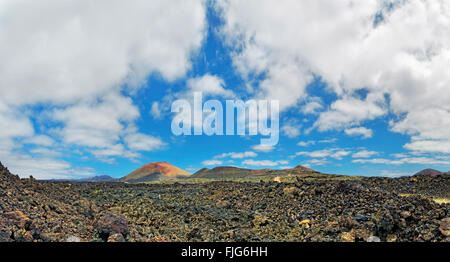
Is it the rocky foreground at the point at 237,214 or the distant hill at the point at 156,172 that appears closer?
the rocky foreground at the point at 237,214

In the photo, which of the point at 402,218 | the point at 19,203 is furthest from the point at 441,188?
the point at 19,203

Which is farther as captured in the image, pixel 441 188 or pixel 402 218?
pixel 441 188

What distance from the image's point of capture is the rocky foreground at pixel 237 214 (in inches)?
533

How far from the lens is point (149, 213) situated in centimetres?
1912

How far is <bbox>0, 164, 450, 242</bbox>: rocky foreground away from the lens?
13539 millimetres

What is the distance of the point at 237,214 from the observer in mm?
20797

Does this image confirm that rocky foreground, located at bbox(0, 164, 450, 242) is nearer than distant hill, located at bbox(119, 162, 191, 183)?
Yes

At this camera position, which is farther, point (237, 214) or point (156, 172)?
point (156, 172)

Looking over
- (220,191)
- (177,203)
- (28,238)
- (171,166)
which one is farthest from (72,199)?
(171,166)
